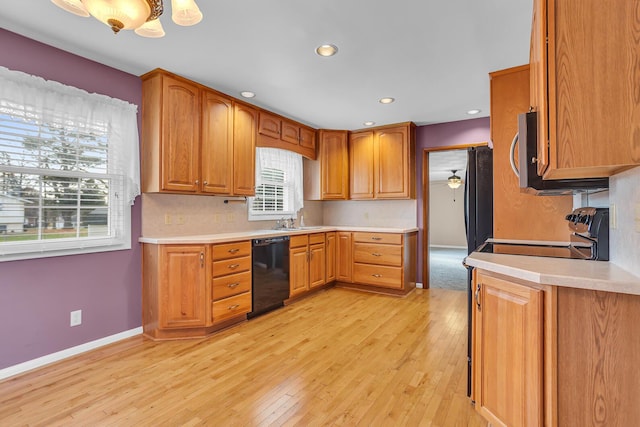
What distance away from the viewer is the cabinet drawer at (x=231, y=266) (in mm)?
A: 2973

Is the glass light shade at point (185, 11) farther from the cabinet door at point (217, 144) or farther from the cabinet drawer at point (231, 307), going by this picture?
the cabinet drawer at point (231, 307)

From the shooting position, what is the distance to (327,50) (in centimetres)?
249

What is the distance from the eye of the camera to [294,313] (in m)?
3.57

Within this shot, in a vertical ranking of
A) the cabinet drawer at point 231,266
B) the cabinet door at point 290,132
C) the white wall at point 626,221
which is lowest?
the cabinet drawer at point 231,266

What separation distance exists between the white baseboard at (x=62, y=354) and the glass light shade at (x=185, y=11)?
2.58m

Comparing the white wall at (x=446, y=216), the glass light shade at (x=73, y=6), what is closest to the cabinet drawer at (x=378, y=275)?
the glass light shade at (x=73, y=6)

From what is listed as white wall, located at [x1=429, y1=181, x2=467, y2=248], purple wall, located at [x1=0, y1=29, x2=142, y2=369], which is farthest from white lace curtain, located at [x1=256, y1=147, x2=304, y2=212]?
white wall, located at [x1=429, y1=181, x2=467, y2=248]

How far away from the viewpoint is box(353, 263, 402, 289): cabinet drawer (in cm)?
423

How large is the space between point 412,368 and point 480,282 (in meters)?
1.07

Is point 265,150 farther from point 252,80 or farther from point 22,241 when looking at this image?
point 22,241

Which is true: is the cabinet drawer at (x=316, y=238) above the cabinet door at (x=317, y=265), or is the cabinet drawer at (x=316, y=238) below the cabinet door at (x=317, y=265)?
above

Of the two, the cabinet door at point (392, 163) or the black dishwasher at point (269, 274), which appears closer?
the black dishwasher at point (269, 274)

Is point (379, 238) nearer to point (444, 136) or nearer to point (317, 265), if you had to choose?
point (317, 265)

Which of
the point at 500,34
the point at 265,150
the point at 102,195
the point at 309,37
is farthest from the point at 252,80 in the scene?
the point at 500,34
